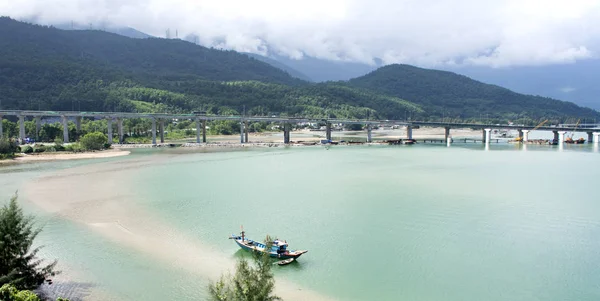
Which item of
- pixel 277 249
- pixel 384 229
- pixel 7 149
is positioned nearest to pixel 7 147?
pixel 7 149

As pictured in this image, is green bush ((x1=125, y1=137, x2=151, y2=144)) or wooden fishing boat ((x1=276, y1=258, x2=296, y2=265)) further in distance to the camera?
green bush ((x1=125, y1=137, x2=151, y2=144))

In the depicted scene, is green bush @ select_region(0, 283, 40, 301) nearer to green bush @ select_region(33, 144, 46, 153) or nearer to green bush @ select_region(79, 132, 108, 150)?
green bush @ select_region(33, 144, 46, 153)

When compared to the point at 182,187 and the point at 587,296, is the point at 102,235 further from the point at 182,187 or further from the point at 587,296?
the point at 587,296

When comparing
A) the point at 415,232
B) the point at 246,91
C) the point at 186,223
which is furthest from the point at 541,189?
the point at 246,91

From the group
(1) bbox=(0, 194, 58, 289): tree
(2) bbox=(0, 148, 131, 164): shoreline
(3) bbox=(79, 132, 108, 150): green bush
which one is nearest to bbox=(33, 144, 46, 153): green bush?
(2) bbox=(0, 148, 131, 164): shoreline

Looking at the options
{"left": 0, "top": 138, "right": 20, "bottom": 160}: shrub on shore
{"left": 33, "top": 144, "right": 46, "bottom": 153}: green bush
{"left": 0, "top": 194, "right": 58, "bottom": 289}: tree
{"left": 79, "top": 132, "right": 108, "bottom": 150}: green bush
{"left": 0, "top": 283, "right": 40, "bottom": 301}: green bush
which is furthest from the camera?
{"left": 79, "top": 132, "right": 108, "bottom": 150}: green bush
